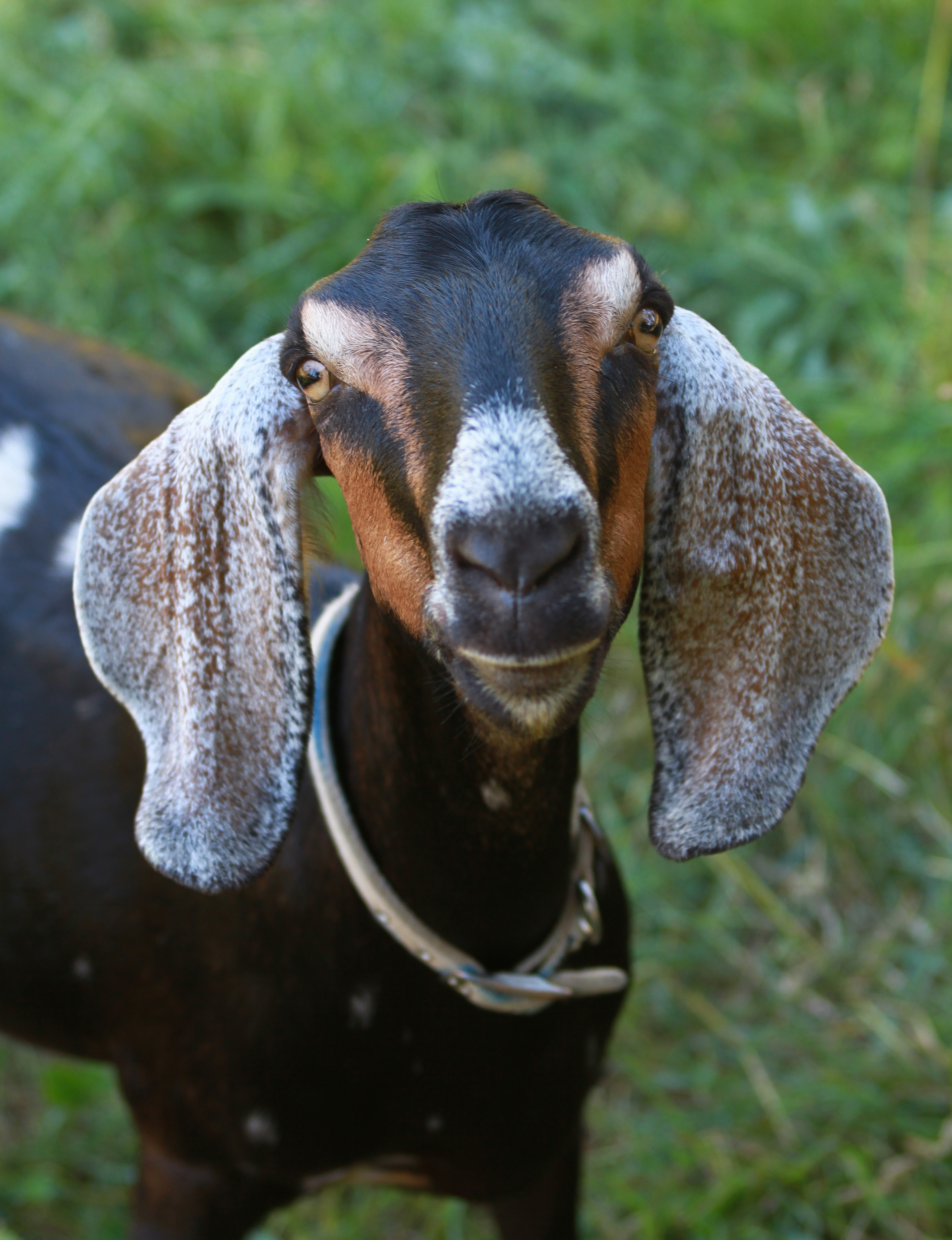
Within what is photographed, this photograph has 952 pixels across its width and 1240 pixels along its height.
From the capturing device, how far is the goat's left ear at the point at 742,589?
5.59 ft

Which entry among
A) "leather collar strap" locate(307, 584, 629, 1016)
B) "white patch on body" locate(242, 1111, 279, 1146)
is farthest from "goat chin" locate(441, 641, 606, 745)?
"white patch on body" locate(242, 1111, 279, 1146)

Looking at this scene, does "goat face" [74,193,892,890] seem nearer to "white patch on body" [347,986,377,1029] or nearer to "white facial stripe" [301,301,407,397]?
"white facial stripe" [301,301,407,397]

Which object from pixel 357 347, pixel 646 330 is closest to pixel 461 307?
pixel 357 347

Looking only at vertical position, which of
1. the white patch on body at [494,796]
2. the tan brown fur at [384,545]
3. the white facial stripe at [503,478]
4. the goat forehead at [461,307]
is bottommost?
the white patch on body at [494,796]

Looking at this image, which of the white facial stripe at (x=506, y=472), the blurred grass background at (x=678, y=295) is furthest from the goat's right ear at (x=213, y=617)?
the blurred grass background at (x=678, y=295)

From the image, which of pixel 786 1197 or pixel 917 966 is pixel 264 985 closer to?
pixel 786 1197

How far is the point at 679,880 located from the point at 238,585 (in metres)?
2.06

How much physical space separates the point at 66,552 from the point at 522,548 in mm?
1332

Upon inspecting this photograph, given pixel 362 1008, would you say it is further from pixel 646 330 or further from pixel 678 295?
pixel 678 295

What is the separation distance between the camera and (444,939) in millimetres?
1870

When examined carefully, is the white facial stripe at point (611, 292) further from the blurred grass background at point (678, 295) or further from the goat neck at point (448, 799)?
the blurred grass background at point (678, 295)

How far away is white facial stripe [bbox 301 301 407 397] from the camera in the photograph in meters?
1.50

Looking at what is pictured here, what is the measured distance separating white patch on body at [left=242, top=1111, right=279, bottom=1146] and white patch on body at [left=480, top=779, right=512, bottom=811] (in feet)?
2.03

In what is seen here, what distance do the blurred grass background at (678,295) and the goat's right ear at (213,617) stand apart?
132cm
